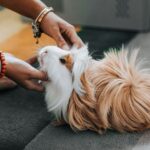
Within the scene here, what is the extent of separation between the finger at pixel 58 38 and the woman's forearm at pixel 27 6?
0.11m

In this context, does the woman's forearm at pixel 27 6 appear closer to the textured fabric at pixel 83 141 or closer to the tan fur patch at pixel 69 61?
the tan fur patch at pixel 69 61

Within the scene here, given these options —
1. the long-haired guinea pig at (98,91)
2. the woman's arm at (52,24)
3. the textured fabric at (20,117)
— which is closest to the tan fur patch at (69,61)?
the long-haired guinea pig at (98,91)

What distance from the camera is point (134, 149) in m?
0.91

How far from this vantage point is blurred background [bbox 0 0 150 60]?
1.82 meters

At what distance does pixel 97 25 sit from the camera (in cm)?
212

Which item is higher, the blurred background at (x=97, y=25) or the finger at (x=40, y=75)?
Answer: the finger at (x=40, y=75)

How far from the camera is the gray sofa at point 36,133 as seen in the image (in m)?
0.93

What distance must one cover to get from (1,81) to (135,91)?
504mm

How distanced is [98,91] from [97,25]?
48.1 inches

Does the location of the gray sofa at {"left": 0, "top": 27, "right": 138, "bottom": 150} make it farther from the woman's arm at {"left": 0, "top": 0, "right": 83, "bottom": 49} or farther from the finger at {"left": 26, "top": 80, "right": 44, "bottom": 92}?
the woman's arm at {"left": 0, "top": 0, "right": 83, "bottom": 49}

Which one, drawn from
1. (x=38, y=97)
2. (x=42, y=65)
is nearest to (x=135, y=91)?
(x=42, y=65)

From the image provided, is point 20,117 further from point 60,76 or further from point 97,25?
point 97,25

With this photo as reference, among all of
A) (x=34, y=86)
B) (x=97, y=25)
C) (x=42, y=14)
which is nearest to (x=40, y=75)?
(x=34, y=86)

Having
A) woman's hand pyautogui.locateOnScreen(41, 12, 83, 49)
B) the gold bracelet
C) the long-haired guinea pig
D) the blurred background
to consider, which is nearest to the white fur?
the long-haired guinea pig
